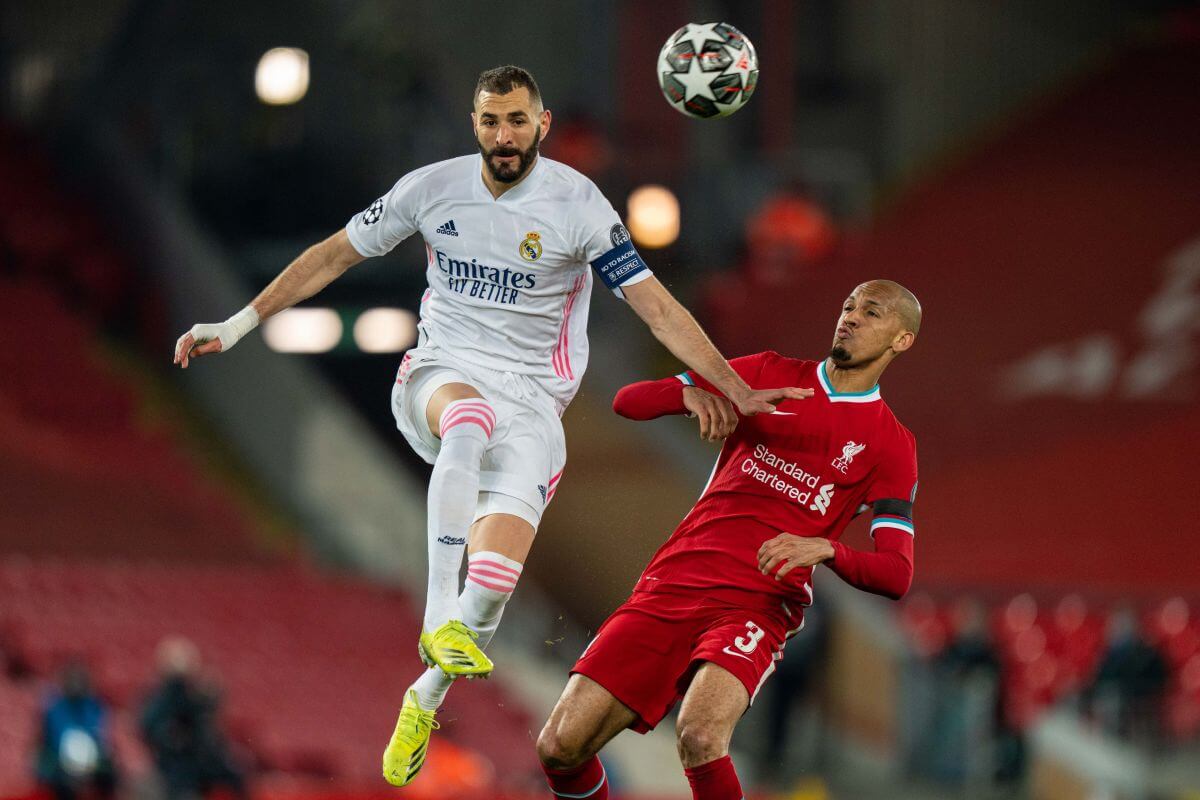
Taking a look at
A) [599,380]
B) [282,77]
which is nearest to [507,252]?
[282,77]

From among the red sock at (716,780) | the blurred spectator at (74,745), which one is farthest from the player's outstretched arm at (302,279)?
the blurred spectator at (74,745)

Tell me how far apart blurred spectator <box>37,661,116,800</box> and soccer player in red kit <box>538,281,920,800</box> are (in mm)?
6613

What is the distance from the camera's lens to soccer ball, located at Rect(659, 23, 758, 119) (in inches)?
319

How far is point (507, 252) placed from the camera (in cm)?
759

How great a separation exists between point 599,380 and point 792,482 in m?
12.4

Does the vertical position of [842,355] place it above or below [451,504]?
above

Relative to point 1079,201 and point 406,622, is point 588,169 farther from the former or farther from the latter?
Result: point 1079,201

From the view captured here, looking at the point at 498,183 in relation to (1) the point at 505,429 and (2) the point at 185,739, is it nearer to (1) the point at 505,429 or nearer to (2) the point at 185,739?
(1) the point at 505,429

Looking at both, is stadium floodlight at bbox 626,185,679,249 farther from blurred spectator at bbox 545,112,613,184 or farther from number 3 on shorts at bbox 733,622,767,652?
blurred spectator at bbox 545,112,613,184

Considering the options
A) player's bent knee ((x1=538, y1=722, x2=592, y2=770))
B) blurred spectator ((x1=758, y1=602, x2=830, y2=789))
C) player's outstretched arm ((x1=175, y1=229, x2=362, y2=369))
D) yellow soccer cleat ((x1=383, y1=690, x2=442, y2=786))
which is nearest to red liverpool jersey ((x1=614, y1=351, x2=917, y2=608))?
player's bent knee ((x1=538, y1=722, x2=592, y2=770))

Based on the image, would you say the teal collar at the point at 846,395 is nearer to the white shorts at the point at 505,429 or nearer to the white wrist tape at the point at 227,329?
the white shorts at the point at 505,429

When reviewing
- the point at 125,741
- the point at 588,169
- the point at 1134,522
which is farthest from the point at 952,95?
the point at 125,741

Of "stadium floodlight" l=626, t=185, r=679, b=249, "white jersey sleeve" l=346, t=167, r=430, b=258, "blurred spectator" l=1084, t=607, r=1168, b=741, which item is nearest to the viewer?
"white jersey sleeve" l=346, t=167, r=430, b=258

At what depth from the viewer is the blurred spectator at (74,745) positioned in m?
13.3
